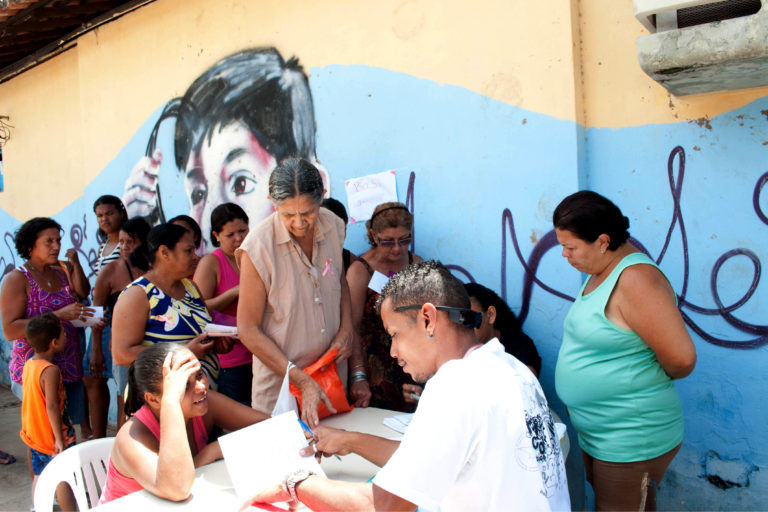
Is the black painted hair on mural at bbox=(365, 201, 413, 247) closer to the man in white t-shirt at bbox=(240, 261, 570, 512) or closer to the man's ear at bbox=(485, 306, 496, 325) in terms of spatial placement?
the man's ear at bbox=(485, 306, 496, 325)

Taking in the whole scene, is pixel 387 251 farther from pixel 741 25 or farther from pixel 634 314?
pixel 741 25

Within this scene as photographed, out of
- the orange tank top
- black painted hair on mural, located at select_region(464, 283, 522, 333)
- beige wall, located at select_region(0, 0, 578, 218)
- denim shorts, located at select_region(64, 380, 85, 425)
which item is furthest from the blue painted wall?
denim shorts, located at select_region(64, 380, 85, 425)

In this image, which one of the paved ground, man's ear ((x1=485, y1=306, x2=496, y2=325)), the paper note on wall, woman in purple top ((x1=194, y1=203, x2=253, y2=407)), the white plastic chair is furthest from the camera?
the paved ground

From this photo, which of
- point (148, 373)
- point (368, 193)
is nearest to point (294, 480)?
point (148, 373)

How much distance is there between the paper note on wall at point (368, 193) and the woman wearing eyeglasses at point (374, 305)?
0.48 metres

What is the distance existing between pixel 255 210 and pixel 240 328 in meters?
1.98

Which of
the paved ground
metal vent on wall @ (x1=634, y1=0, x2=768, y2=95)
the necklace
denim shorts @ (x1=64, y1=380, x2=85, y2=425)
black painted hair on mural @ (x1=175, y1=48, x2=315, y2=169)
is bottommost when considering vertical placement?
the paved ground

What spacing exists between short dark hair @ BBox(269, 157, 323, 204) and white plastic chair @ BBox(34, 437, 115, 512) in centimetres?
115

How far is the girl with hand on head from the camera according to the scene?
1870 millimetres

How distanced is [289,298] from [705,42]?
1755 mm

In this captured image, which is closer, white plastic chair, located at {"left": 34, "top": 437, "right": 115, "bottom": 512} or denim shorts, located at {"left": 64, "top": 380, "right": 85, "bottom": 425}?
white plastic chair, located at {"left": 34, "top": 437, "right": 115, "bottom": 512}

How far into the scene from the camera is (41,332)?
354 centimetres

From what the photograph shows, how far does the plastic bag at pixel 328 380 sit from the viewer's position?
7.88ft

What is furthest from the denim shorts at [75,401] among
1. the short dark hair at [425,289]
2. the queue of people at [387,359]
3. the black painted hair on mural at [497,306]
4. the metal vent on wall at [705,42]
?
the metal vent on wall at [705,42]
